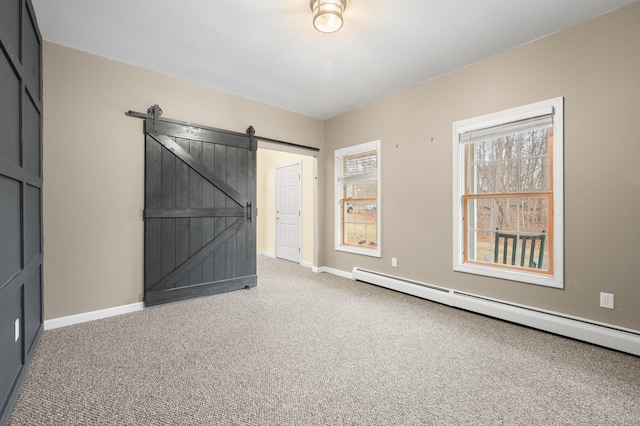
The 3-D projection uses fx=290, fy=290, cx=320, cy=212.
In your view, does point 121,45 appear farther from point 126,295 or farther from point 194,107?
point 126,295

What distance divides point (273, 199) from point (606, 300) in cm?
574

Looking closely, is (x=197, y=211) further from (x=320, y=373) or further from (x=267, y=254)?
(x=267, y=254)

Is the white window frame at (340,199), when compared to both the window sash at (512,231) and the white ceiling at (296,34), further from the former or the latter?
the window sash at (512,231)

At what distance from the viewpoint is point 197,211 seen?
364 cm

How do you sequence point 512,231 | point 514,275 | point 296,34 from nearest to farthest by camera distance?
1. point 296,34
2. point 514,275
3. point 512,231

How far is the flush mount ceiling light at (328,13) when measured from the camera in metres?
2.19

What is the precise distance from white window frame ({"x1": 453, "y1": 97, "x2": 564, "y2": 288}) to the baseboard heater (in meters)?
0.28

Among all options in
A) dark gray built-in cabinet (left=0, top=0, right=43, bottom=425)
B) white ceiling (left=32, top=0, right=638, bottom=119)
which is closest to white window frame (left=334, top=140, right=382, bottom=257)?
white ceiling (left=32, top=0, right=638, bottom=119)

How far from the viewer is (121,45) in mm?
2848

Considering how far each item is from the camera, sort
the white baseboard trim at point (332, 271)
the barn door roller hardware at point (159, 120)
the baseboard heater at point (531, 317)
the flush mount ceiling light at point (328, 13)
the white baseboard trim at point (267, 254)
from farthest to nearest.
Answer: the white baseboard trim at point (267, 254) < the white baseboard trim at point (332, 271) < the barn door roller hardware at point (159, 120) < the baseboard heater at point (531, 317) < the flush mount ceiling light at point (328, 13)

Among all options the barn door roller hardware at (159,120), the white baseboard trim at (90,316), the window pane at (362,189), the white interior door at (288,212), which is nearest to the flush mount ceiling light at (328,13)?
the barn door roller hardware at (159,120)

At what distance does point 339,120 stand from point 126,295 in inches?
154

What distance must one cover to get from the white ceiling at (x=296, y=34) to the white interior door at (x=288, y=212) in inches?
106

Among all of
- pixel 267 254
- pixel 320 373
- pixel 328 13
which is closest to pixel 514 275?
pixel 320 373
